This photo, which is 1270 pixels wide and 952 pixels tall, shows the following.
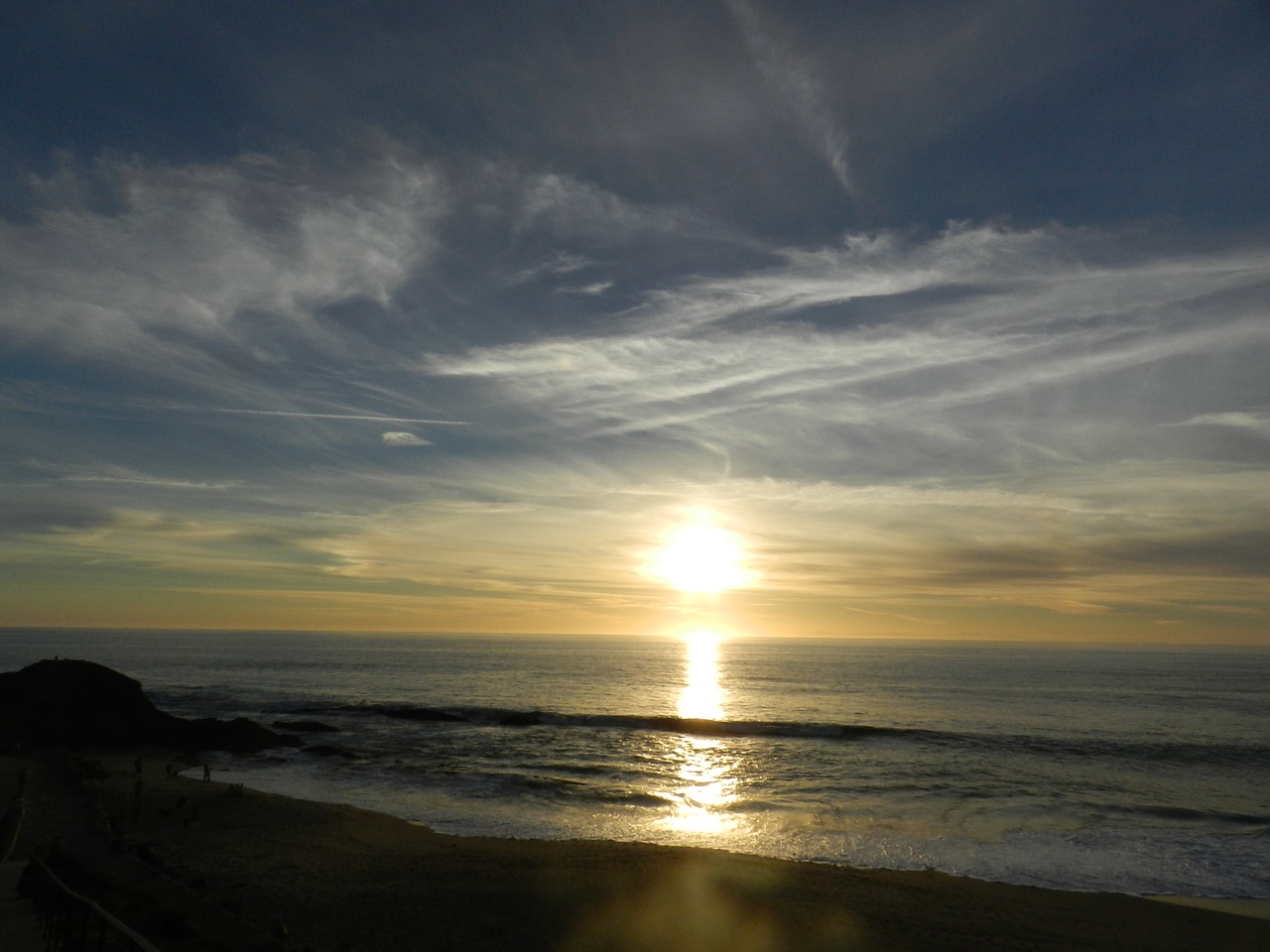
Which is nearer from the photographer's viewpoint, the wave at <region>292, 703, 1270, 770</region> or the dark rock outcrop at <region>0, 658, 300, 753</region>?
the dark rock outcrop at <region>0, 658, 300, 753</region>

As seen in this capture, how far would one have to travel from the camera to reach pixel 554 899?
18.1m

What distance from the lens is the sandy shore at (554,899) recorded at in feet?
52.2

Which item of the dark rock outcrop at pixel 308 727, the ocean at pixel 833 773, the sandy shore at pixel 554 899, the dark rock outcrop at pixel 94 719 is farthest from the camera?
the dark rock outcrop at pixel 308 727

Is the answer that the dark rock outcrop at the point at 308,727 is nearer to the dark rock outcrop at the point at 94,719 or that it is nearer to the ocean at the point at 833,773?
the ocean at the point at 833,773

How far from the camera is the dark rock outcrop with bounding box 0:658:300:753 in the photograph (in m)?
39.0

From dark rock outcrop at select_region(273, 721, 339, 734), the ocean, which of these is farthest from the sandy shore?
Result: dark rock outcrop at select_region(273, 721, 339, 734)

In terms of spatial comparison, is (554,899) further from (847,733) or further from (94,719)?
(847,733)

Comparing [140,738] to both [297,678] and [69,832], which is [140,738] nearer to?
[69,832]

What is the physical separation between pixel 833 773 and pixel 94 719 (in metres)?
39.0

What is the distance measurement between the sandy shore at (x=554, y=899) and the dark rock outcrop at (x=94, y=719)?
57.7ft

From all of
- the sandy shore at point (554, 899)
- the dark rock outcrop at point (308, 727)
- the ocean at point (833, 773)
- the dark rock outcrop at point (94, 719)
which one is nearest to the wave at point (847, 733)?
the ocean at point (833, 773)

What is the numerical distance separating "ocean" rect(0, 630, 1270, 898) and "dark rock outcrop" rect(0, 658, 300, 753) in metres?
3.38

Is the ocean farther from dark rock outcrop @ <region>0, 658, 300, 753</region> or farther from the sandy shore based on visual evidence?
dark rock outcrop @ <region>0, 658, 300, 753</region>

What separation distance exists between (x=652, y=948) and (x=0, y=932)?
11.2 m
